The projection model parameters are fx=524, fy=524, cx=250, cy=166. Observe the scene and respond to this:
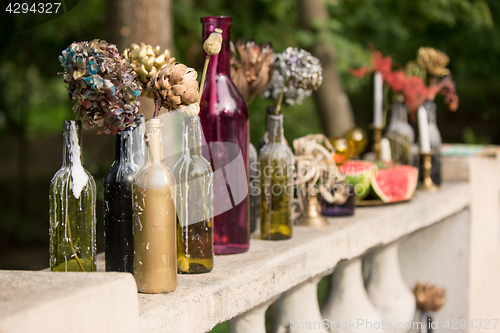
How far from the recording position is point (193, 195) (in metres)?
1.02

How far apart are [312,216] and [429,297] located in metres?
0.67

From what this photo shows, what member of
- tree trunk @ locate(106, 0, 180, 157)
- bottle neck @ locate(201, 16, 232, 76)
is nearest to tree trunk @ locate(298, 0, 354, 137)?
tree trunk @ locate(106, 0, 180, 157)

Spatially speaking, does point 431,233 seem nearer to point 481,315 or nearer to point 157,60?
point 481,315

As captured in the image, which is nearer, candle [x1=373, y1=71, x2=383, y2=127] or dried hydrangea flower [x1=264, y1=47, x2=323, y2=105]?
dried hydrangea flower [x1=264, y1=47, x2=323, y2=105]

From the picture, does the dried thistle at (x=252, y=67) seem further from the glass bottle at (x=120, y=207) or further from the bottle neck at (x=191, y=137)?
the glass bottle at (x=120, y=207)

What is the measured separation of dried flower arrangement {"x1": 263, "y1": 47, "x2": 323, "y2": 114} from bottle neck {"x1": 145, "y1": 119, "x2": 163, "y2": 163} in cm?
52

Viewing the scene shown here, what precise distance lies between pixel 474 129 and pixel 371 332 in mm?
7843

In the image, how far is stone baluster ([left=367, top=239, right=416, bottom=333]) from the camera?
5.99ft

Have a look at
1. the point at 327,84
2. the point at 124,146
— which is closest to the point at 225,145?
the point at 124,146

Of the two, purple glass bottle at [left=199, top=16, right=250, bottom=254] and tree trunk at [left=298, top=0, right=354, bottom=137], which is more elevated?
tree trunk at [left=298, top=0, right=354, bottom=137]

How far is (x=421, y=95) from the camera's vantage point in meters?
2.20

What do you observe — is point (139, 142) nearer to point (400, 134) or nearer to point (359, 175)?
point (359, 175)

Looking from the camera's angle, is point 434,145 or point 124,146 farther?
point 434,145

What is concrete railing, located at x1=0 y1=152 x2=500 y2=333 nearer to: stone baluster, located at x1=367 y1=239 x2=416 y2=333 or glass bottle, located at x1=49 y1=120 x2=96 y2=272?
stone baluster, located at x1=367 y1=239 x2=416 y2=333
